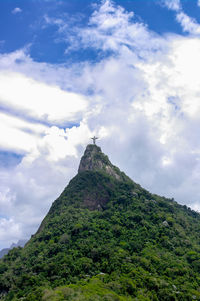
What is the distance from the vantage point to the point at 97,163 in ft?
481

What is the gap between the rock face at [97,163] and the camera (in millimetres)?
145250

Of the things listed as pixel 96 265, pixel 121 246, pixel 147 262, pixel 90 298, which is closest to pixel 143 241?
pixel 121 246

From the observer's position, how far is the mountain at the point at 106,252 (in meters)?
62.1

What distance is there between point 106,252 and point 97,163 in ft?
240

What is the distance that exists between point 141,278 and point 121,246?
18888 mm

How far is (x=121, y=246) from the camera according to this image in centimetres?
8469

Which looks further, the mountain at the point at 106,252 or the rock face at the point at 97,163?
the rock face at the point at 97,163

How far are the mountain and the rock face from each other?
1236 cm

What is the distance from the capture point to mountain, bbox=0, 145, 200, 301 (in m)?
62.1

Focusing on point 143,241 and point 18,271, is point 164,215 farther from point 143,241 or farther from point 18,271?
point 18,271

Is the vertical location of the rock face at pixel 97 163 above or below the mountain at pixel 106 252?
above

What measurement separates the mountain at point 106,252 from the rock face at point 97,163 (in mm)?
12356

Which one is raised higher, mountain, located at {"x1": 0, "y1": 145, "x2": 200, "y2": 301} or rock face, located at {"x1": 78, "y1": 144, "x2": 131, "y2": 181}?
rock face, located at {"x1": 78, "y1": 144, "x2": 131, "y2": 181}

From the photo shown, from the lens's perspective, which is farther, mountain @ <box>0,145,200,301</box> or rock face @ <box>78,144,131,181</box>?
rock face @ <box>78,144,131,181</box>
